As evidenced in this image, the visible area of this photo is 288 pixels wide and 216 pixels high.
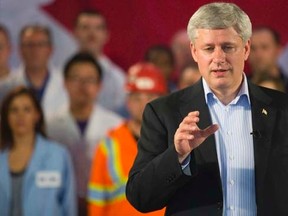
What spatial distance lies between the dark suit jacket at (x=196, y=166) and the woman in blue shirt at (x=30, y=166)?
A: 2.17 m

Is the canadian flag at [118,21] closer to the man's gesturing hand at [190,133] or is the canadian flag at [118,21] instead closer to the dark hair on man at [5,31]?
the dark hair on man at [5,31]

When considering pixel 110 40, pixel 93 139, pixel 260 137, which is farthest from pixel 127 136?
pixel 260 137

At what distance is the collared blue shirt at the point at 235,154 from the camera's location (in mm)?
2178

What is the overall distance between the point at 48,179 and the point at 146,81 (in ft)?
2.27

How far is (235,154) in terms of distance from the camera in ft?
7.18

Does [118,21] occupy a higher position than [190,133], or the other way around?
[118,21]

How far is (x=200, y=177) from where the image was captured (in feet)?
7.14

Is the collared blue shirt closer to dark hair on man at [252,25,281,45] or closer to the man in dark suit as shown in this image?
the man in dark suit

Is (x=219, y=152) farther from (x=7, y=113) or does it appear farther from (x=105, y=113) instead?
(x=105, y=113)

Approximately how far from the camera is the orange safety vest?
165 inches

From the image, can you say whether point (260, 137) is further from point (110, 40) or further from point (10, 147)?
point (110, 40)

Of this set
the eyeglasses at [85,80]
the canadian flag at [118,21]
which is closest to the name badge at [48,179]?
the eyeglasses at [85,80]

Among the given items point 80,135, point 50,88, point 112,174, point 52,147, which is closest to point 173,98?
point 112,174

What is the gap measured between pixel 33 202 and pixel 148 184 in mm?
2259
